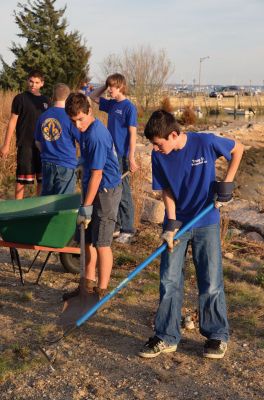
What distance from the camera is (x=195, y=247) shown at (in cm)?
353

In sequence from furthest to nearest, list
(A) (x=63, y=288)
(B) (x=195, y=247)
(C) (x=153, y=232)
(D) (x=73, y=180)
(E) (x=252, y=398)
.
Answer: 1. (C) (x=153, y=232)
2. (D) (x=73, y=180)
3. (A) (x=63, y=288)
4. (B) (x=195, y=247)
5. (E) (x=252, y=398)

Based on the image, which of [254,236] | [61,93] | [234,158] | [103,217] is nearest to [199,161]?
[234,158]

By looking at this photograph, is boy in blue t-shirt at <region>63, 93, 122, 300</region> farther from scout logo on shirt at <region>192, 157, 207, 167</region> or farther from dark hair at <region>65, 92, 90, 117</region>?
scout logo on shirt at <region>192, 157, 207, 167</region>

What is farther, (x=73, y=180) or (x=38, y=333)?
(x=73, y=180)

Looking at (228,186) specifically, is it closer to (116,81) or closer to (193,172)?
(193,172)

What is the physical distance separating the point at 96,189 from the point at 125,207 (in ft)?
6.17

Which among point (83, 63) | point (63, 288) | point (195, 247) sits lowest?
point (63, 288)

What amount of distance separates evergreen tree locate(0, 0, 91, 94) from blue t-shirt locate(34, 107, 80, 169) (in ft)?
62.2

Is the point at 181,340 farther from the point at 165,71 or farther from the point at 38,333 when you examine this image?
the point at 165,71

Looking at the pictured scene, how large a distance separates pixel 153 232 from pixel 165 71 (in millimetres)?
20741

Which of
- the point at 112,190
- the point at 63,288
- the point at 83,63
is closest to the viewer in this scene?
the point at 112,190

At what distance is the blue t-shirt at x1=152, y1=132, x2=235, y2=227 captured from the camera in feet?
11.1

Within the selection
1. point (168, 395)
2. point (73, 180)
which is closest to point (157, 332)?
point (168, 395)

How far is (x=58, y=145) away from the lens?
5121 millimetres
